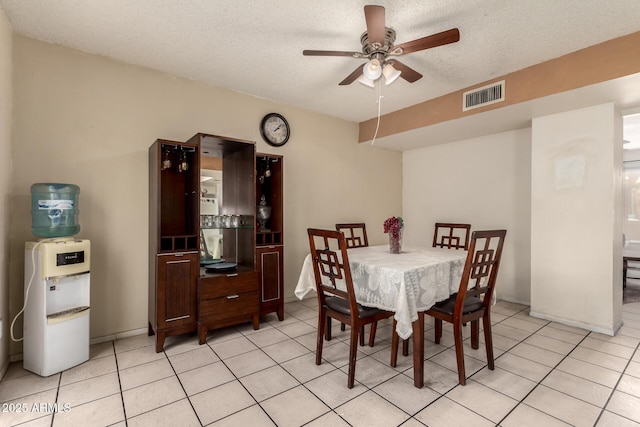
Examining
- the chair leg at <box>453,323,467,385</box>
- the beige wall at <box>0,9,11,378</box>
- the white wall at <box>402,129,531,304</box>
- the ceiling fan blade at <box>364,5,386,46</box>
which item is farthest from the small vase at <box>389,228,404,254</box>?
the beige wall at <box>0,9,11,378</box>

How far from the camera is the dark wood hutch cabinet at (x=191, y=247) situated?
8.80 ft

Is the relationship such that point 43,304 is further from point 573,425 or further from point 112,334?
point 573,425

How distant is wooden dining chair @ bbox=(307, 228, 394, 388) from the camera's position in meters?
2.08

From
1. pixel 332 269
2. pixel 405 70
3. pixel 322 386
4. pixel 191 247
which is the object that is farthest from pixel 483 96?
pixel 191 247

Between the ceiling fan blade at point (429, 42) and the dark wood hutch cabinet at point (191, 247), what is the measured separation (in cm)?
172

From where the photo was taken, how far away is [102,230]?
2.79 metres

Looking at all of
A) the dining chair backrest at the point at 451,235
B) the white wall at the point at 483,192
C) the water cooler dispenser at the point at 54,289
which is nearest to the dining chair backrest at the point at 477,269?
the dining chair backrest at the point at 451,235

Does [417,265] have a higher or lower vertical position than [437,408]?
higher

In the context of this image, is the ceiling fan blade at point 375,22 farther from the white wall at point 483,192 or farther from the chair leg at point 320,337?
the white wall at point 483,192

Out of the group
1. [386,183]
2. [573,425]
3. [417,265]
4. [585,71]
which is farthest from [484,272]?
[386,183]

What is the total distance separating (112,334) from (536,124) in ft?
16.7

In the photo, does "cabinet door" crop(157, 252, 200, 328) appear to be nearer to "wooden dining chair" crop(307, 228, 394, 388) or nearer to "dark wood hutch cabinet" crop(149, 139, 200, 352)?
"dark wood hutch cabinet" crop(149, 139, 200, 352)

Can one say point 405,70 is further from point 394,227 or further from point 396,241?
point 396,241

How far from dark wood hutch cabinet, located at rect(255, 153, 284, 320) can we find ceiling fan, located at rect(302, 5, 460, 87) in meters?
1.43
